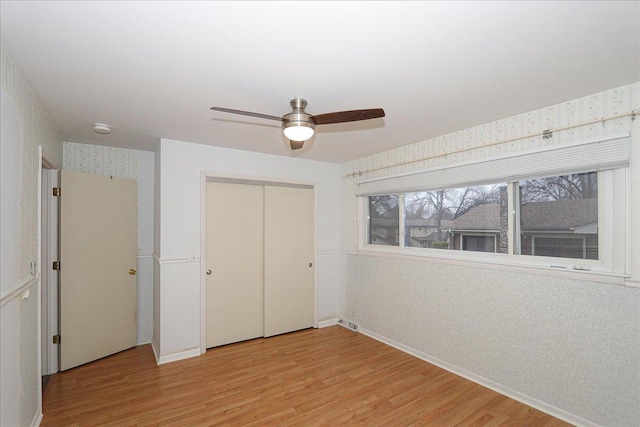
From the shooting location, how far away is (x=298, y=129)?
212 centimetres

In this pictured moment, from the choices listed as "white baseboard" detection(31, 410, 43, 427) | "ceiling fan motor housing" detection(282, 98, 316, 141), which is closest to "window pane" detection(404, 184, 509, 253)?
"ceiling fan motor housing" detection(282, 98, 316, 141)

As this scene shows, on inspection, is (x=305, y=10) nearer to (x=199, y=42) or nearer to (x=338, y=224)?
(x=199, y=42)

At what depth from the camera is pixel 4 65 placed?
1.68 metres

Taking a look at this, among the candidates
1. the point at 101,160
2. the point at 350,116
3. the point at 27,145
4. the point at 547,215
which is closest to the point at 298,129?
the point at 350,116

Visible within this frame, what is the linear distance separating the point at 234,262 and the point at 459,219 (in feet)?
8.90

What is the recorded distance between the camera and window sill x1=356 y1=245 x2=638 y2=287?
7.05 feet

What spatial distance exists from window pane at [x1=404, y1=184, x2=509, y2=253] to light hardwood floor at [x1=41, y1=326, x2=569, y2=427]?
4.33ft

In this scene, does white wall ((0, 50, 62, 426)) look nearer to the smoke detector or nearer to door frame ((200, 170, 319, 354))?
the smoke detector

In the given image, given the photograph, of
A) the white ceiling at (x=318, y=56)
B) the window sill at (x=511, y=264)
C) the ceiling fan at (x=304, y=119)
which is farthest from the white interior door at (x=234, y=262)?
the ceiling fan at (x=304, y=119)

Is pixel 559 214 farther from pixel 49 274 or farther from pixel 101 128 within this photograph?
pixel 49 274

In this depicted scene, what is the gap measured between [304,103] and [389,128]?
3.63ft

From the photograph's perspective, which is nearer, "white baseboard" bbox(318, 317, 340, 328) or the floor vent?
the floor vent

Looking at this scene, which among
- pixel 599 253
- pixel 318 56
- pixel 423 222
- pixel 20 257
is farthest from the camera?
pixel 423 222

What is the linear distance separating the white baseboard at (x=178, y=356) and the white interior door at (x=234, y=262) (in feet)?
0.65
